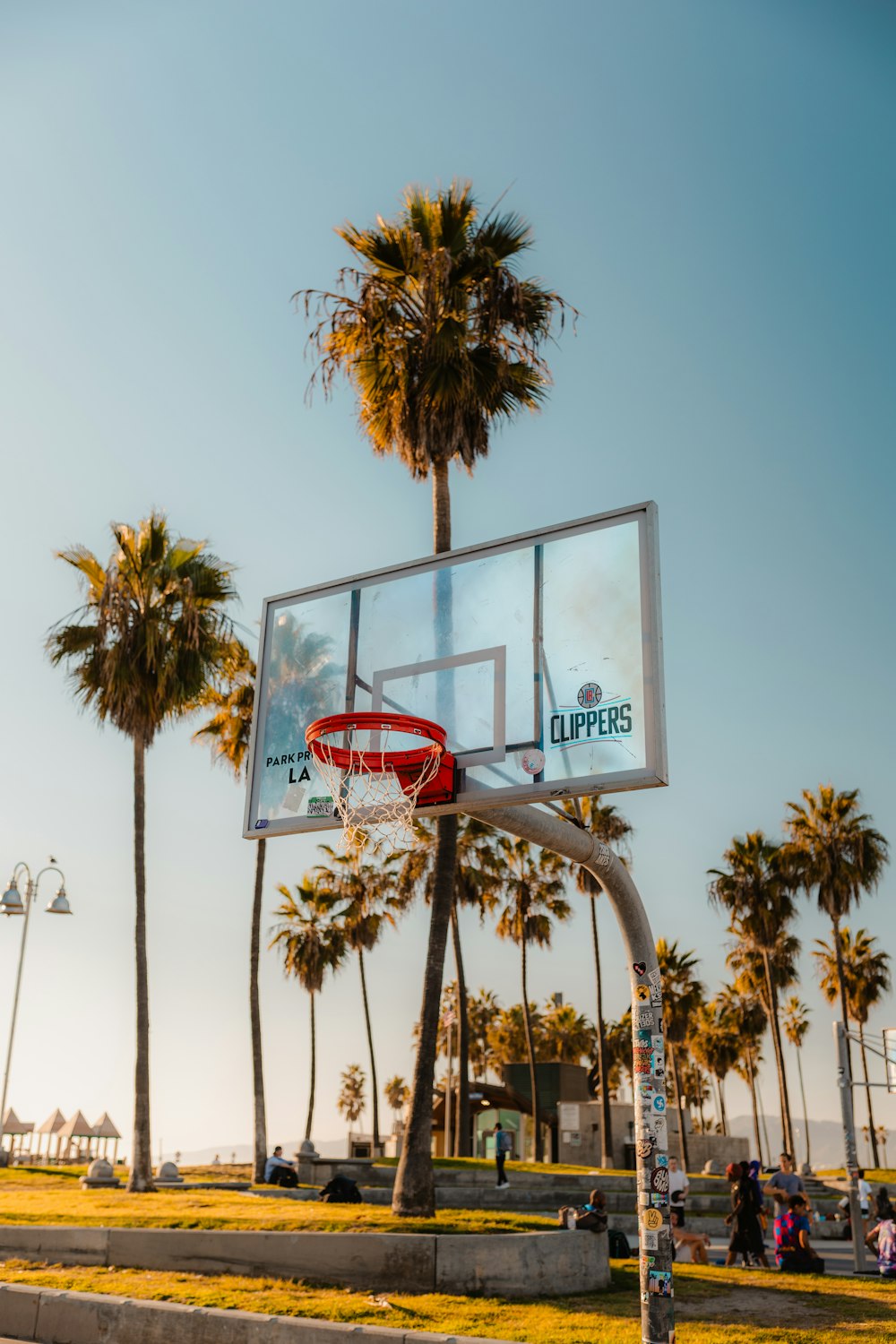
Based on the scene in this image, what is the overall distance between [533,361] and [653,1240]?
612 inches

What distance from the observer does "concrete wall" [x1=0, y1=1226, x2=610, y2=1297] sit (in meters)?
13.3

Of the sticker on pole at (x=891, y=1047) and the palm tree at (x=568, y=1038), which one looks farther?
the palm tree at (x=568, y=1038)

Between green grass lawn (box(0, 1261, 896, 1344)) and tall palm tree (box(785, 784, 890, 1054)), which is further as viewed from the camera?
tall palm tree (box(785, 784, 890, 1054))

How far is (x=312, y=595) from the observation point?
11.7 meters

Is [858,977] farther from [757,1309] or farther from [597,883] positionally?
[757,1309]

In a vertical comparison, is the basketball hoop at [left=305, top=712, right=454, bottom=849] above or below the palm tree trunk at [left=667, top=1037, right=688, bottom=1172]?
above

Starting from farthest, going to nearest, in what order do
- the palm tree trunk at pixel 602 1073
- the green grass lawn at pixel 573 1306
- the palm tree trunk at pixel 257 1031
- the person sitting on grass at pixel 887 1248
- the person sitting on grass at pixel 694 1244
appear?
the palm tree trunk at pixel 602 1073, the palm tree trunk at pixel 257 1031, the person sitting on grass at pixel 694 1244, the person sitting on grass at pixel 887 1248, the green grass lawn at pixel 573 1306

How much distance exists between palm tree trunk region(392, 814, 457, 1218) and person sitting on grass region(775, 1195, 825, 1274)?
528cm

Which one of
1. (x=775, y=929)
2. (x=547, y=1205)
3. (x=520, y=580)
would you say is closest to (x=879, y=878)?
(x=775, y=929)

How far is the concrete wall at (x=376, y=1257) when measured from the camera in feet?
43.8

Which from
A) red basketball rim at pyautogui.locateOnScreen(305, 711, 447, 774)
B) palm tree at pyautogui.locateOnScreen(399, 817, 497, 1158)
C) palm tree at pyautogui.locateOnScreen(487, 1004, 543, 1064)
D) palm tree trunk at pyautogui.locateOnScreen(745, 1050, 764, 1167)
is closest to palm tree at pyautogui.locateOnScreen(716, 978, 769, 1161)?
palm tree trunk at pyautogui.locateOnScreen(745, 1050, 764, 1167)

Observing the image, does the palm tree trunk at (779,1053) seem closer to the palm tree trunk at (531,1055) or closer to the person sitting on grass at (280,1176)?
the palm tree trunk at (531,1055)

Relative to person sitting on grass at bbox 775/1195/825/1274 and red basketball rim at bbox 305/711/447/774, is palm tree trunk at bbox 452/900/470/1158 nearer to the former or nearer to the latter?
person sitting on grass at bbox 775/1195/825/1274

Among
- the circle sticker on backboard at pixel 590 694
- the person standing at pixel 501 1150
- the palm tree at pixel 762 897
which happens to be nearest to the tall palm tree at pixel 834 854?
the palm tree at pixel 762 897
